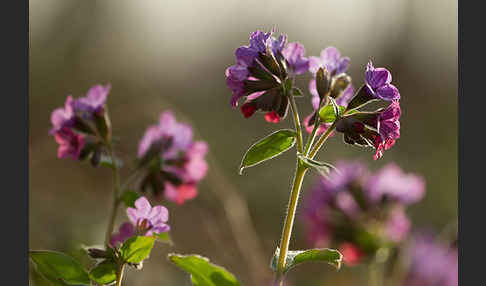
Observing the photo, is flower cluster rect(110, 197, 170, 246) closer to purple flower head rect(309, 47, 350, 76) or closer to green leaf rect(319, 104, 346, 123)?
green leaf rect(319, 104, 346, 123)

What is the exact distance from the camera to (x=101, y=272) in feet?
4.16

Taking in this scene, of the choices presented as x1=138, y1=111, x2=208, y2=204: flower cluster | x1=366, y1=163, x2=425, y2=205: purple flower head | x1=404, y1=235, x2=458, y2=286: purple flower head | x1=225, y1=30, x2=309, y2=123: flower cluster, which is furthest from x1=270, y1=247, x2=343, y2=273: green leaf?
x1=404, y1=235, x2=458, y2=286: purple flower head

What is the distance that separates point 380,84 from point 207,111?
19.0ft

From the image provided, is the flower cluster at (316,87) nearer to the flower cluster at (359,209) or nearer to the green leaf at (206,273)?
the green leaf at (206,273)

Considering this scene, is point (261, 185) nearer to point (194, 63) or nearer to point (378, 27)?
point (378, 27)

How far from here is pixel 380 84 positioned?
47.2 inches

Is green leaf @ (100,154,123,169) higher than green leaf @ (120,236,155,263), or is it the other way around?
green leaf @ (100,154,123,169)

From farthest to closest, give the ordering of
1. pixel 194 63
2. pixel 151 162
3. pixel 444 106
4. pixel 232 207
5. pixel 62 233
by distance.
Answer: pixel 194 63, pixel 444 106, pixel 232 207, pixel 62 233, pixel 151 162

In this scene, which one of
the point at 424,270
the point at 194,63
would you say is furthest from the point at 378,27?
the point at 424,270

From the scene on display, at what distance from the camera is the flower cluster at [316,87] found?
3.93 ft

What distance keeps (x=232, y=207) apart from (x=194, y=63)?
22.3 ft

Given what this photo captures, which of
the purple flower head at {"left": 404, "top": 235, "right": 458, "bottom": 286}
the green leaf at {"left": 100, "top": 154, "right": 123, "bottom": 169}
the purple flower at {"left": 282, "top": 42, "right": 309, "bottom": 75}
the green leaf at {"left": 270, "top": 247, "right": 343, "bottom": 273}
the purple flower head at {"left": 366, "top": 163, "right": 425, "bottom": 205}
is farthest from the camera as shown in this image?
the purple flower head at {"left": 404, "top": 235, "right": 458, "bottom": 286}

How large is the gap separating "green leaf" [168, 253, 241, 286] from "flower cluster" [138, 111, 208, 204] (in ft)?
1.78

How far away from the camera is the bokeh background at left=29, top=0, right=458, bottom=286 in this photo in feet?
10.8
